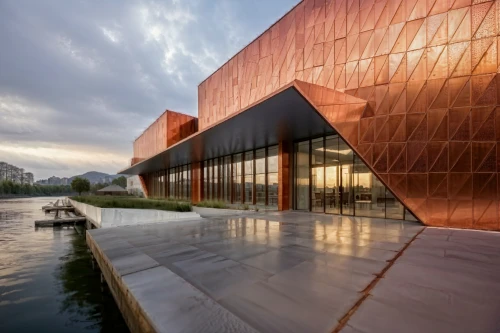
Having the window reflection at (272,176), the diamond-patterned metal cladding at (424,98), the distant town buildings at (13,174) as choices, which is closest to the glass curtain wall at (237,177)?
the window reflection at (272,176)

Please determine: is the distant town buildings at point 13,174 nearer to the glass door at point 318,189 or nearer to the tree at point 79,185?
the tree at point 79,185

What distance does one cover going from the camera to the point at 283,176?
718 inches

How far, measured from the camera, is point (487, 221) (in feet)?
31.4

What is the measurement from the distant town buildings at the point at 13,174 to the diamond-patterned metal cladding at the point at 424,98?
188 metres

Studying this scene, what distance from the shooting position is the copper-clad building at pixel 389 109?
9.75 m

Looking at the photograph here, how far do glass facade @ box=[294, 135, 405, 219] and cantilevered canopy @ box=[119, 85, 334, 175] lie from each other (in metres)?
1.26

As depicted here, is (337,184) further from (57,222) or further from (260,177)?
(57,222)

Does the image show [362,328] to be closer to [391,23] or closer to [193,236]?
[193,236]

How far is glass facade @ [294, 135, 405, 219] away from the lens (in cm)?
1397

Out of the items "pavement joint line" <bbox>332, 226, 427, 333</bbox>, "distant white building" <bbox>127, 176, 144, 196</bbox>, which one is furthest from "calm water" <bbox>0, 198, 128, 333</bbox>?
"distant white building" <bbox>127, 176, 144, 196</bbox>

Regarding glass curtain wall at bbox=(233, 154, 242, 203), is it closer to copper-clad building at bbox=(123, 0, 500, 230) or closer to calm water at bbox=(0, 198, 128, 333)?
copper-clad building at bbox=(123, 0, 500, 230)

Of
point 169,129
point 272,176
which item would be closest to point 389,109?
point 272,176

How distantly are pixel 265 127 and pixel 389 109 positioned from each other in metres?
6.48

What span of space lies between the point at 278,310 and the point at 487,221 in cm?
1063
